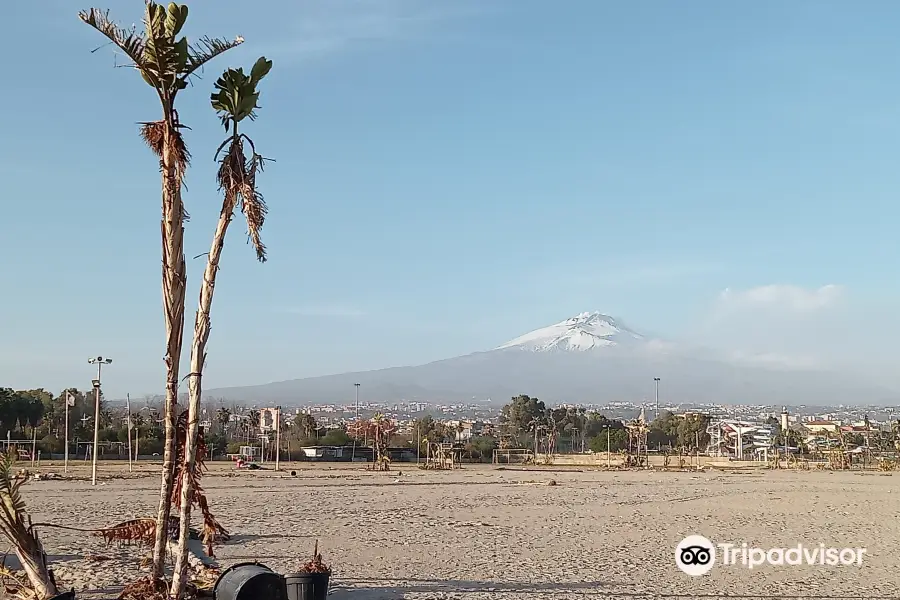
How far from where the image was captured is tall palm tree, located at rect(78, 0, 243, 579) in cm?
818

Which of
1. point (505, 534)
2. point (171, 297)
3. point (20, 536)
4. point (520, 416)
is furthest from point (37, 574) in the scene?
point (520, 416)

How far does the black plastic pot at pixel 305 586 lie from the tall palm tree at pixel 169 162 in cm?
126

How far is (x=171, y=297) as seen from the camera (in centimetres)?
825

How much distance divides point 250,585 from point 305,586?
839 millimetres

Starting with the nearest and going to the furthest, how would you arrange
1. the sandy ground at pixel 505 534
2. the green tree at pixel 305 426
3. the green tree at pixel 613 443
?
the sandy ground at pixel 505 534 < the green tree at pixel 613 443 < the green tree at pixel 305 426

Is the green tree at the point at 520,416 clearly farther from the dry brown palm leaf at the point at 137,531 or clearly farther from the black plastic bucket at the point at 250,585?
the black plastic bucket at the point at 250,585

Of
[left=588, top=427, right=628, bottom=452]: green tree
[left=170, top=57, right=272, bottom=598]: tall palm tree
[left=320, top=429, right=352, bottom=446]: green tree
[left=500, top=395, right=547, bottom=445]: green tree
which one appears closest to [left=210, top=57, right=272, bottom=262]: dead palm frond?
[left=170, top=57, right=272, bottom=598]: tall palm tree

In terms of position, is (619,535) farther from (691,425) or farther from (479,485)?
(691,425)

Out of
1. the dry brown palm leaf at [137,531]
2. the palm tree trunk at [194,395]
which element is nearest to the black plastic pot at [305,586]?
the palm tree trunk at [194,395]

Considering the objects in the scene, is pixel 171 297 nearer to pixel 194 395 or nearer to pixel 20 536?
pixel 194 395

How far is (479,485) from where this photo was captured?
112 feet

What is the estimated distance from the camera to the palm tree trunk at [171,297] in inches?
324

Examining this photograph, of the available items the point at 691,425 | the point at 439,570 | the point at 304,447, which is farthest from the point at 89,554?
the point at 691,425

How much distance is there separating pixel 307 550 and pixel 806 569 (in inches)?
291
